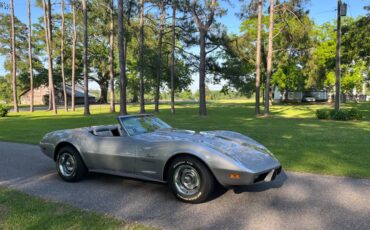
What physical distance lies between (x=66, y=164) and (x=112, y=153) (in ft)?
4.01

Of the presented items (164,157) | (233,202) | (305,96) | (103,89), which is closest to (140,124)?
(164,157)

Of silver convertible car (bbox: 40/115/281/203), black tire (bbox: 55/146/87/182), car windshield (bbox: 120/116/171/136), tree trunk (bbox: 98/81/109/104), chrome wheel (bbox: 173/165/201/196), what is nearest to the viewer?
silver convertible car (bbox: 40/115/281/203)

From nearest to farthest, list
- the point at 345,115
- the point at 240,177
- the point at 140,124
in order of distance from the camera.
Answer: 1. the point at 240,177
2. the point at 140,124
3. the point at 345,115

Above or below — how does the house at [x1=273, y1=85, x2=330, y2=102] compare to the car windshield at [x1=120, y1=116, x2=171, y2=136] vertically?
above

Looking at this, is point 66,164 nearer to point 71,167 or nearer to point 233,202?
point 71,167

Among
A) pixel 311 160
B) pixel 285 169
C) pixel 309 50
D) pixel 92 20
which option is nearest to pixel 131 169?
pixel 285 169

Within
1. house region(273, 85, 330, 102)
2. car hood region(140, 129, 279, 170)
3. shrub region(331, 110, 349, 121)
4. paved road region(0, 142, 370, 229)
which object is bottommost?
paved road region(0, 142, 370, 229)

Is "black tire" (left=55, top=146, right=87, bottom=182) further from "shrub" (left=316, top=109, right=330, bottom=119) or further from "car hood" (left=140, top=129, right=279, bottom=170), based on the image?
"shrub" (left=316, top=109, right=330, bottom=119)

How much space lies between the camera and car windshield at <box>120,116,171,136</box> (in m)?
5.18

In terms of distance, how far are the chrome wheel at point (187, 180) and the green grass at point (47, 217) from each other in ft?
3.20

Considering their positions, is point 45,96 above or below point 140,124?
above

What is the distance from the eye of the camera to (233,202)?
14.0 ft

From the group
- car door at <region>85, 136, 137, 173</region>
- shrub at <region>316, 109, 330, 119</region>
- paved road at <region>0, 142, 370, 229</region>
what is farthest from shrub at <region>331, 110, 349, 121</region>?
car door at <region>85, 136, 137, 173</region>

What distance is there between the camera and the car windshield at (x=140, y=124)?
518 centimetres
